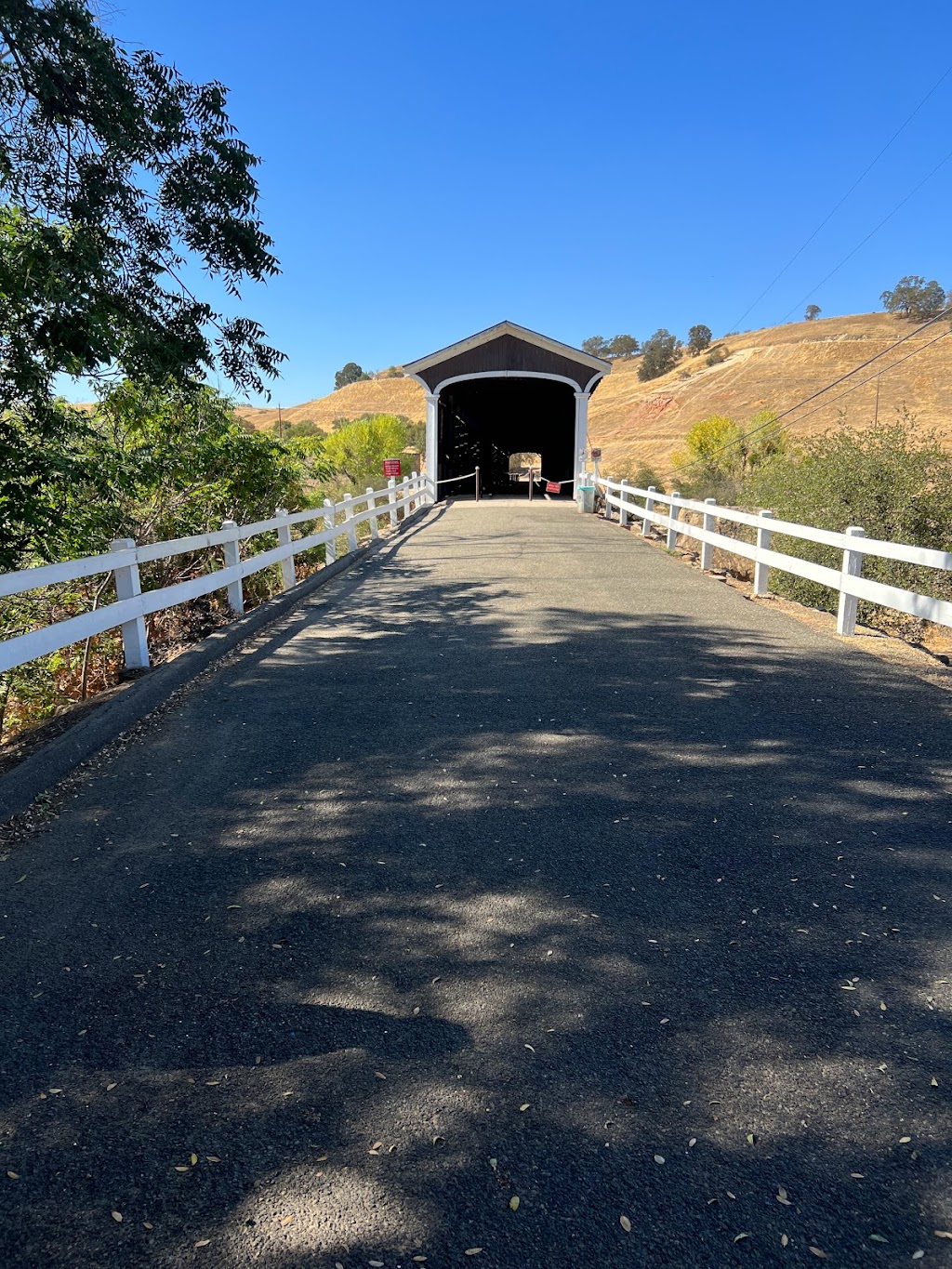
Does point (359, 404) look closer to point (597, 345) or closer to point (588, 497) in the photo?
point (597, 345)

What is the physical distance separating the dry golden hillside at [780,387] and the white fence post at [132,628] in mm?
60224

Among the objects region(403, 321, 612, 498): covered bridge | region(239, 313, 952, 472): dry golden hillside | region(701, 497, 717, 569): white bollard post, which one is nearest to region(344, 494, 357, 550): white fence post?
region(701, 497, 717, 569): white bollard post

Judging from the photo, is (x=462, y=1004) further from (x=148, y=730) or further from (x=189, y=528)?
(x=189, y=528)

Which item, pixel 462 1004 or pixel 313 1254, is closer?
pixel 313 1254

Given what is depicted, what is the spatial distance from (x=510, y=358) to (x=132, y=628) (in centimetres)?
2485

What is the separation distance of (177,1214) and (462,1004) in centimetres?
98

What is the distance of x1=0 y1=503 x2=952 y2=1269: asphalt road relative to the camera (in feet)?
6.48

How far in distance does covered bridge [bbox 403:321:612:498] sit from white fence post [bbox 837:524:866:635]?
2006 centimetres

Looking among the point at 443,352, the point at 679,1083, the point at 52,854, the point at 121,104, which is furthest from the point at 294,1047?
the point at 443,352

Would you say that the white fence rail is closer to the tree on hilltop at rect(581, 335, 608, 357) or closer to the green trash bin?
the green trash bin

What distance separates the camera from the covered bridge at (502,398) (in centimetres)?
2942

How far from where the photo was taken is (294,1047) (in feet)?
8.29

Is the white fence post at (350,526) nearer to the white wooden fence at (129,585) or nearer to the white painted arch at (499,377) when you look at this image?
the white wooden fence at (129,585)

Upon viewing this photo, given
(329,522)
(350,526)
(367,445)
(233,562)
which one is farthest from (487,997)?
(367,445)
